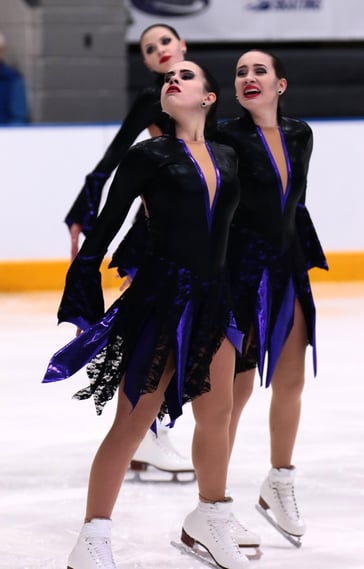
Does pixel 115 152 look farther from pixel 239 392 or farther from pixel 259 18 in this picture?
pixel 259 18

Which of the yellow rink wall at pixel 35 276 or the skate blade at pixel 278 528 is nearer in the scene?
the skate blade at pixel 278 528

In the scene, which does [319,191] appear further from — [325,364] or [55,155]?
[325,364]

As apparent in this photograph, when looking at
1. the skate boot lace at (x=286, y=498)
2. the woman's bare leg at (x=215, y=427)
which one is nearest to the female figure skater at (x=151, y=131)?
the skate boot lace at (x=286, y=498)

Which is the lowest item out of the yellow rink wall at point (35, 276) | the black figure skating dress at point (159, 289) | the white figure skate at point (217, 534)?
the yellow rink wall at point (35, 276)

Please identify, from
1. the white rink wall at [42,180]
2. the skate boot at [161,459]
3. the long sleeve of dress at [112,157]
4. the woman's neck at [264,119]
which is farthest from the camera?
the white rink wall at [42,180]

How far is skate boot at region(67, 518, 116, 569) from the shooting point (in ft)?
10.4

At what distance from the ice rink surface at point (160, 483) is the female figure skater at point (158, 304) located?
443 millimetres

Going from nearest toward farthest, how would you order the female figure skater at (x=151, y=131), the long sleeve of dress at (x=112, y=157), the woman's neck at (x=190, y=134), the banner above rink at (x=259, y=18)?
the woman's neck at (x=190, y=134), the long sleeve of dress at (x=112, y=157), the female figure skater at (x=151, y=131), the banner above rink at (x=259, y=18)

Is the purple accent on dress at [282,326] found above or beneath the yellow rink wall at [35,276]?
above

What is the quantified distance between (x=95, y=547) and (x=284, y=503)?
2.19 ft

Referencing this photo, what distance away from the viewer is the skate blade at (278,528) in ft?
11.8

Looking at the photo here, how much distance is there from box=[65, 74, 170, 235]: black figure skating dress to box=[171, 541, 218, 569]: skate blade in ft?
3.30

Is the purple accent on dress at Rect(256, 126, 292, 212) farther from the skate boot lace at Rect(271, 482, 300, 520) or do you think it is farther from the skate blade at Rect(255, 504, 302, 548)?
the skate blade at Rect(255, 504, 302, 548)

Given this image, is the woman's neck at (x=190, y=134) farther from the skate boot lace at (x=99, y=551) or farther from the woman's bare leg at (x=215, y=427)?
the skate boot lace at (x=99, y=551)
